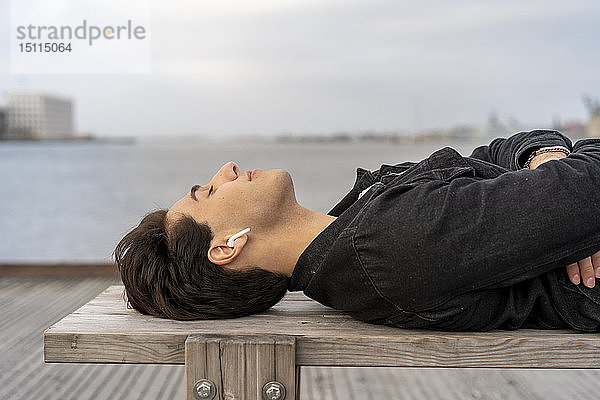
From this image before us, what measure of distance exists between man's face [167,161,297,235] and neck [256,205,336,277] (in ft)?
0.10

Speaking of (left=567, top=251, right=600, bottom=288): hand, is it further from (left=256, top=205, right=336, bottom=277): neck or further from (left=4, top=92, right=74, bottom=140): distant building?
(left=4, top=92, right=74, bottom=140): distant building

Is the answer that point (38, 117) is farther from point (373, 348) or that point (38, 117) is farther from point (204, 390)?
point (373, 348)

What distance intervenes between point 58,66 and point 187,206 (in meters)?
4.54

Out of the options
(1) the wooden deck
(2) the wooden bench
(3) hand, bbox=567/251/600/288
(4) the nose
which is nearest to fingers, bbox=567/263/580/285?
(3) hand, bbox=567/251/600/288

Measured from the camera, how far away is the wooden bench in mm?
1320

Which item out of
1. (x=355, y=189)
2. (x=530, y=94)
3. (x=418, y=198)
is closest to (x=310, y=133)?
(x=530, y=94)

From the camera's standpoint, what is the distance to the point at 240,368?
1324mm

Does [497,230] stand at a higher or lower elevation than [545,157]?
lower

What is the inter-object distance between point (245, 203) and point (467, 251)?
0.51 m

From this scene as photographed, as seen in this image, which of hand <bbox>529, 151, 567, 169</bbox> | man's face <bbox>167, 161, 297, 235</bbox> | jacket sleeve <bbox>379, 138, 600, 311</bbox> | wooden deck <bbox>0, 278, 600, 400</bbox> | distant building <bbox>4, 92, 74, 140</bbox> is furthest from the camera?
distant building <bbox>4, 92, 74, 140</bbox>

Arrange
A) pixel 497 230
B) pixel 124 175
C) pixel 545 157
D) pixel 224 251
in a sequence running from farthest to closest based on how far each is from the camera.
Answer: pixel 124 175 < pixel 545 157 < pixel 224 251 < pixel 497 230

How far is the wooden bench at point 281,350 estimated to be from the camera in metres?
1.32

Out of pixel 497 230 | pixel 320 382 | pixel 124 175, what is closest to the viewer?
pixel 497 230

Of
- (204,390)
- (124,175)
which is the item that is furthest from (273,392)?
(124,175)
